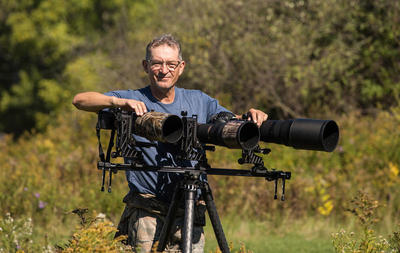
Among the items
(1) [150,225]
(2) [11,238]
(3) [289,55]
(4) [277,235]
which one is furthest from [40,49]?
(1) [150,225]

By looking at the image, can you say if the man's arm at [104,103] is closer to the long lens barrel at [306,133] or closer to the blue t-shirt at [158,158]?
the blue t-shirt at [158,158]

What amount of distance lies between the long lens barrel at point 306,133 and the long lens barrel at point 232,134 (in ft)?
0.49

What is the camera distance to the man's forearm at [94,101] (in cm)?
339

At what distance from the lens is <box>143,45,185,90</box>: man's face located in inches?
146

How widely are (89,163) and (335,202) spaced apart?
11.9 ft

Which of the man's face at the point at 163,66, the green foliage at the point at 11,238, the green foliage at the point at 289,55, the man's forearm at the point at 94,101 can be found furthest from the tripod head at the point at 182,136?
the green foliage at the point at 289,55

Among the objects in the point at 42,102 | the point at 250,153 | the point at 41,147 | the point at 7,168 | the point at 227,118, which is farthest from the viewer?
the point at 42,102

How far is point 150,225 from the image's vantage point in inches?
152

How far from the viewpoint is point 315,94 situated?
41.0 ft

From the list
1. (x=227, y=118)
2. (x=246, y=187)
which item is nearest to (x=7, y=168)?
(x=246, y=187)

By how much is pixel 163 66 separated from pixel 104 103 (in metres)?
0.48

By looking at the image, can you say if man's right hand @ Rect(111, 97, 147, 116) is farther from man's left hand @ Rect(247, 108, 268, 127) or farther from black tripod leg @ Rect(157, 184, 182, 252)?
man's left hand @ Rect(247, 108, 268, 127)

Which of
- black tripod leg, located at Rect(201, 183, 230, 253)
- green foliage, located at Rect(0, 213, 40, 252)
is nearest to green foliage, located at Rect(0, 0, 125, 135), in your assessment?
green foliage, located at Rect(0, 213, 40, 252)

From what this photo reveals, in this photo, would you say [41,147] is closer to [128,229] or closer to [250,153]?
[128,229]
